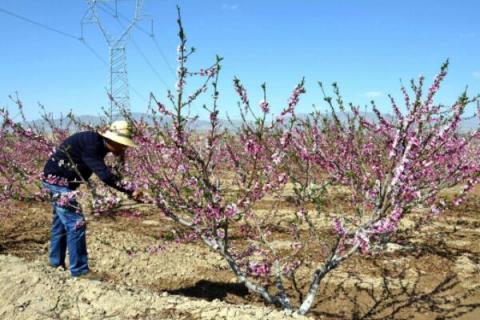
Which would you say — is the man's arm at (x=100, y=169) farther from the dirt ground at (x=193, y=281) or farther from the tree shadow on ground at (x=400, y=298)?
the tree shadow on ground at (x=400, y=298)

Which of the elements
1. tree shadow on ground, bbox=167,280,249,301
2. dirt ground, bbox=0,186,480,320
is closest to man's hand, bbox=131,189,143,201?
dirt ground, bbox=0,186,480,320

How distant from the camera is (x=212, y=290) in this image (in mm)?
5777

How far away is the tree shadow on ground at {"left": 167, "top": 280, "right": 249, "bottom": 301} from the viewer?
564 cm

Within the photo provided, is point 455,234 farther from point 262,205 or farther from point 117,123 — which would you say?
point 117,123

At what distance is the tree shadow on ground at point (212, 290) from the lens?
5636mm

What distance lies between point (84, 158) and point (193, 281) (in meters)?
2.40

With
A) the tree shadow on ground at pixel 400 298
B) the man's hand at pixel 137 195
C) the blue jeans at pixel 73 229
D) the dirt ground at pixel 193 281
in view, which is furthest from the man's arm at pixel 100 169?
the tree shadow on ground at pixel 400 298

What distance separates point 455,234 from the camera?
320 inches

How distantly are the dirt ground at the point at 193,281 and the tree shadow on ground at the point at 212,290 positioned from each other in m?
0.01

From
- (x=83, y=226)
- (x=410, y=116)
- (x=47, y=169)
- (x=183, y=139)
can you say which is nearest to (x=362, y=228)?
(x=410, y=116)

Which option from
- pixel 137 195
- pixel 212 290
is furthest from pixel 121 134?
pixel 212 290

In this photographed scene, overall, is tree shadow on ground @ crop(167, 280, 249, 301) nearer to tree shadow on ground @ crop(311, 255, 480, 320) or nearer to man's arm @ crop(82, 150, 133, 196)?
tree shadow on ground @ crop(311, 255, 480, 320)

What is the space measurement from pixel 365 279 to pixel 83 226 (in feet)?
12.4

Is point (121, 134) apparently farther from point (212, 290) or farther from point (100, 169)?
point (212, 290)
